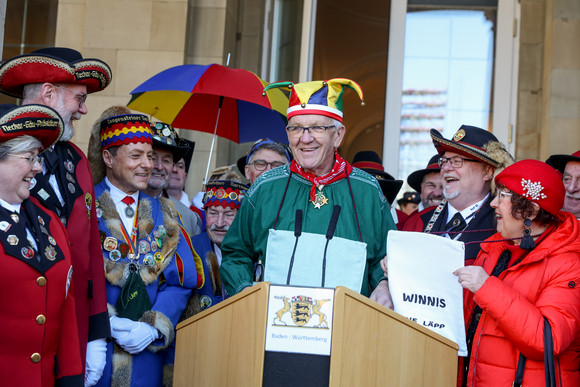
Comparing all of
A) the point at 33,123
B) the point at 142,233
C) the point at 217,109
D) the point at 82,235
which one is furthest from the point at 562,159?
the point at 33,123

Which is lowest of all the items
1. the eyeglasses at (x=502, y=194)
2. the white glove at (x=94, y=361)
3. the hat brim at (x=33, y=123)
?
the white glove at (x=94, y=361)

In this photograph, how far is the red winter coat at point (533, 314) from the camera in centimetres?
339

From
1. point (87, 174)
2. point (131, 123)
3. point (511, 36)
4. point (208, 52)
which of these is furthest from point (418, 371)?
point (511, 36)

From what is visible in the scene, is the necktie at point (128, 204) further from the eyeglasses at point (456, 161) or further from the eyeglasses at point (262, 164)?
the eyeglasses at point (456, 161)

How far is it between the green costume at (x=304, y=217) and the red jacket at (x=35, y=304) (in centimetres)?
83

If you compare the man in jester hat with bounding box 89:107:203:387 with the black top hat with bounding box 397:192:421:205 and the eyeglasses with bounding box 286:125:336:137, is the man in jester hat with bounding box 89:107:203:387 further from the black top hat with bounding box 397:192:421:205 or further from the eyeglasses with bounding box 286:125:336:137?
the black top hat with bounding box 397:192:421:205

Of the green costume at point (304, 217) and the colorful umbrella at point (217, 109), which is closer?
the green costume at point (304, 217)

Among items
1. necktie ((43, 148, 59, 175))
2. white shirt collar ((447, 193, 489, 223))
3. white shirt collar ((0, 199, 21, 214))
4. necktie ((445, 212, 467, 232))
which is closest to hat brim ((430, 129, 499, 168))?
white shirt collar ((447, 193, 489, 223))

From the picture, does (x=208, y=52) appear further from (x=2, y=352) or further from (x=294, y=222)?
(x=2, y=352)

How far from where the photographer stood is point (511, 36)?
9453 millimetres

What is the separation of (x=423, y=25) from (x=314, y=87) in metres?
6.16

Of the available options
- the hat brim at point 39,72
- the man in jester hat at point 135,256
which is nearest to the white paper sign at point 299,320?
the man in jester hat at point 135,256

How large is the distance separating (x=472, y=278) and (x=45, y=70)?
7.52 ft

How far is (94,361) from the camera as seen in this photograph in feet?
13.1
